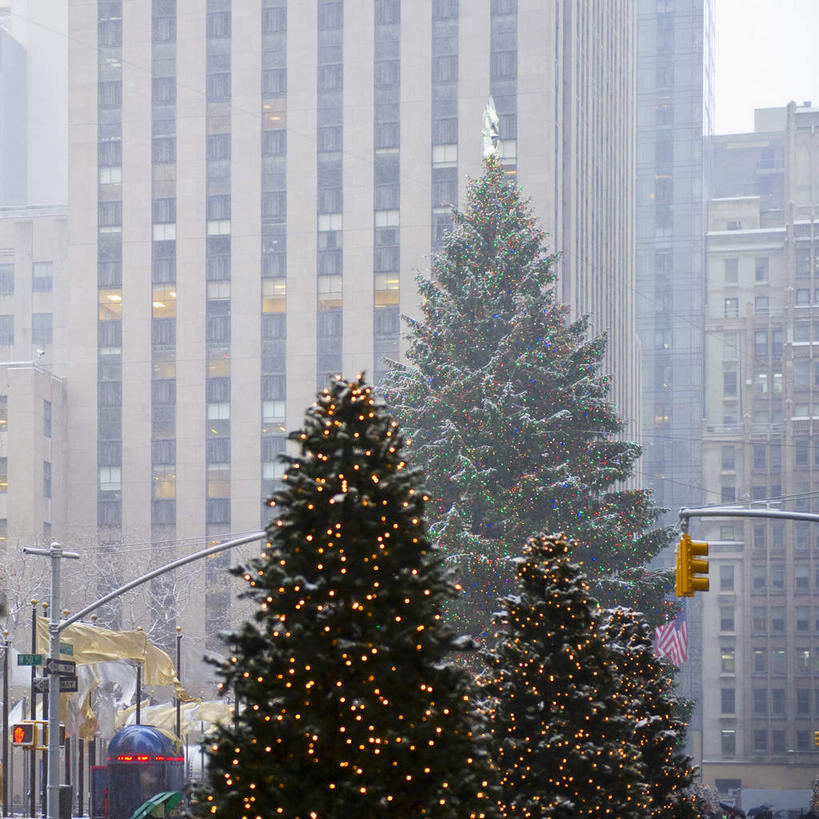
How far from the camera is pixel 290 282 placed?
110 metres

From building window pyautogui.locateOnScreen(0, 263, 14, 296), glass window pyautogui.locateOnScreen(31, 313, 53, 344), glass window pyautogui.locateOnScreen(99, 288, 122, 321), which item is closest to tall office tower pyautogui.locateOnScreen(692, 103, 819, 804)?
glass window pyautogui.locateOnScreen(99, 288, 122, 321)

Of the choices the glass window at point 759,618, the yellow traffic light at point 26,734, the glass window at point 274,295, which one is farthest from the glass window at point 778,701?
the yellow traffic light at point 26,734

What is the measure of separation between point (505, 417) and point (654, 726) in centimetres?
1273

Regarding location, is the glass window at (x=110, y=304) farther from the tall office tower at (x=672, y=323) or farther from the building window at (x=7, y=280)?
the tall office tower at (x=672, y=323)

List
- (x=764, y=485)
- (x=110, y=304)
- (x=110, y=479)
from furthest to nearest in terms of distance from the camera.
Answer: (x=764, y=485), (x=110, y=304), (x=110, y=479)

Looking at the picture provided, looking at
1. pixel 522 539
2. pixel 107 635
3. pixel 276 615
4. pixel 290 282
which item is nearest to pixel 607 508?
pixel 522 539

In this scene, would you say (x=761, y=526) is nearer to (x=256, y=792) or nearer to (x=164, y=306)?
(x=164, y=306)

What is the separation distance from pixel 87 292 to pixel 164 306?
229 inches

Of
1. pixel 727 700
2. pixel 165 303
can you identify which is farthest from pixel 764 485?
pixel 165 303

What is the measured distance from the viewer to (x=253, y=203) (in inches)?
4368

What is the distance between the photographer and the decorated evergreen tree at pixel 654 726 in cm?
2856

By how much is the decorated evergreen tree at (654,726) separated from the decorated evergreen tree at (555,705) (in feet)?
17.3

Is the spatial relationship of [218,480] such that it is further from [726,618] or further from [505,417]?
[505,417]

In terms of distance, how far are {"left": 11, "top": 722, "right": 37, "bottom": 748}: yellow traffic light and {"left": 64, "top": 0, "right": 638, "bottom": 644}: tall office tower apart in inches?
2947
